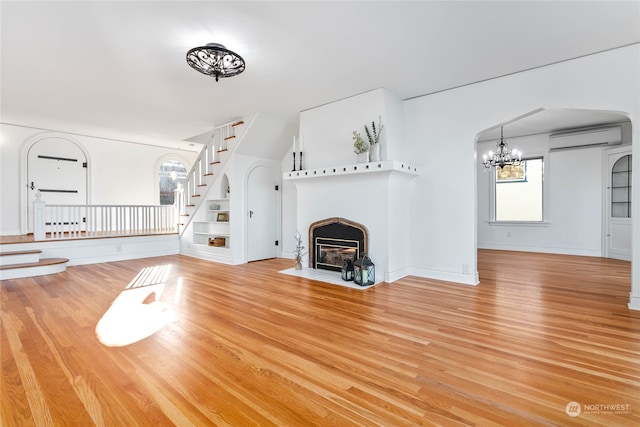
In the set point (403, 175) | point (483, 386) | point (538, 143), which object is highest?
point (538, 143)

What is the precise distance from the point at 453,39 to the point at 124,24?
3.19 metres

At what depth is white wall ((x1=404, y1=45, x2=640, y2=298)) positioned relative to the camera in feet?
10.3

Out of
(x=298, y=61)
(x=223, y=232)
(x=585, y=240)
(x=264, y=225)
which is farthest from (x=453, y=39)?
(x=585, y=240)

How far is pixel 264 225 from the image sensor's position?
627 centimetres

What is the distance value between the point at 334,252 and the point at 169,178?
6439 millimetres

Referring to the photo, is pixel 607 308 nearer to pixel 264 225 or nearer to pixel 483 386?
pixel 483 386

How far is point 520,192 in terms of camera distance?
726cm

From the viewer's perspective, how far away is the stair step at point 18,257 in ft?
15.4

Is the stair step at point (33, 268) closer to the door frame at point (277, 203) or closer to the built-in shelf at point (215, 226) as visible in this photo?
the built-in shelf at point (215, 226)

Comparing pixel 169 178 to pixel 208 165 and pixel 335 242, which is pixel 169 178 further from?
pixel 335 242

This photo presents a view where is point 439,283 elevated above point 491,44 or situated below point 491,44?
below

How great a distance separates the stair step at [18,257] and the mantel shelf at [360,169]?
4.55 metres

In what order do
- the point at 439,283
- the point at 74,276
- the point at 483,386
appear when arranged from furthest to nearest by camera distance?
the point at 74,276
the point at 439,283
the point at 483,386

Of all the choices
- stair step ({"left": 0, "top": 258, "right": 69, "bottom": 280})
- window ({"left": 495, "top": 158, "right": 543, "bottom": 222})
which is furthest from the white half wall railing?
window ({"left": 495, "top": 158, "right": 543, "bottom": 222})
